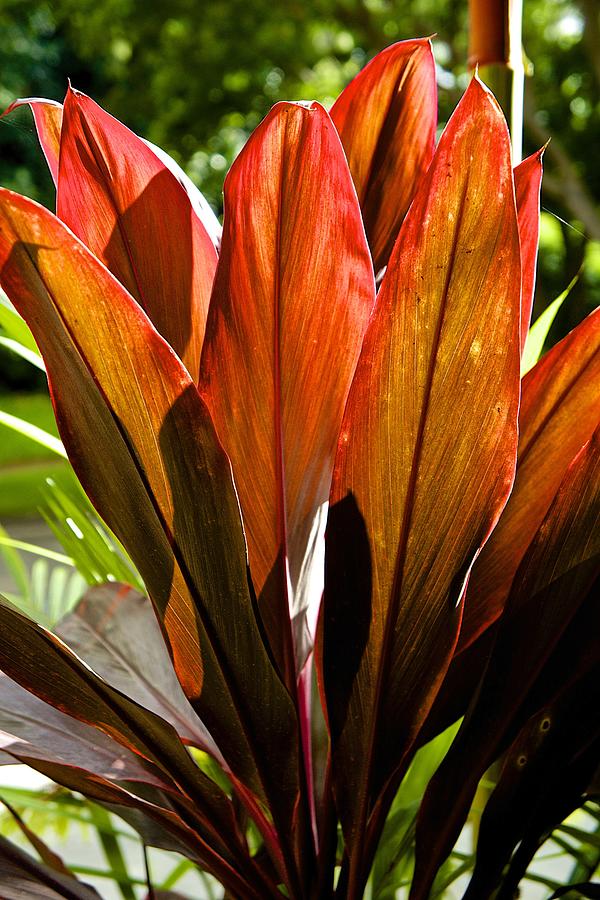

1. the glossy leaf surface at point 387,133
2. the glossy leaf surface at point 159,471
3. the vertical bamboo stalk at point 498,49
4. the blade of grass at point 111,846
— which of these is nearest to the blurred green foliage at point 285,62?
the vertical bamboo stalk at point 498,49

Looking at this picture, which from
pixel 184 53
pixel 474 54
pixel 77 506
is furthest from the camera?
pixel 184 53

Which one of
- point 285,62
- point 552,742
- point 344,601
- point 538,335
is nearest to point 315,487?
point 344,601

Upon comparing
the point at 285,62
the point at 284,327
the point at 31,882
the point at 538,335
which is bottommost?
the point at 31,882

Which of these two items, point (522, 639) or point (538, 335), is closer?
point (522, 639)

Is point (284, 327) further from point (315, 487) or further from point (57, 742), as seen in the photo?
point (57, 742)

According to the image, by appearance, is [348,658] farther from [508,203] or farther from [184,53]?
[184,53]

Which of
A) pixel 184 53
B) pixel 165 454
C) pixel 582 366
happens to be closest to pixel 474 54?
pixel 582 366

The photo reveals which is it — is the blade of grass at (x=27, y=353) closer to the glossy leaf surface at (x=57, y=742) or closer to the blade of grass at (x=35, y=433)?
the blade of grass at (x=35, y=433)
